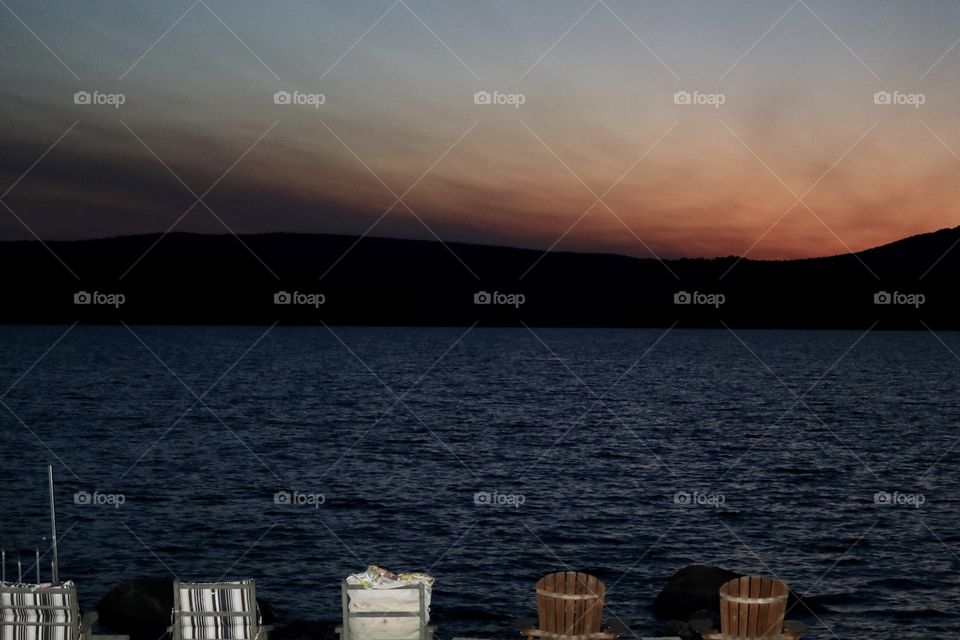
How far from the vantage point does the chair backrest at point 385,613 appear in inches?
488

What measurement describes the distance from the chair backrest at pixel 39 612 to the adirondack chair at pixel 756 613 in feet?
23.8

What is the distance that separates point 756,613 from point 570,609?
222 cm

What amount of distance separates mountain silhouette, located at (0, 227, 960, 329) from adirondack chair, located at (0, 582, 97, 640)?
73.9m

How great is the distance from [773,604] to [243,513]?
34.2 metres

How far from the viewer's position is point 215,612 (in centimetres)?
1199

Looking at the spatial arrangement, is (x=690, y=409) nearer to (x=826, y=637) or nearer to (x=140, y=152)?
(x=140, y=152)

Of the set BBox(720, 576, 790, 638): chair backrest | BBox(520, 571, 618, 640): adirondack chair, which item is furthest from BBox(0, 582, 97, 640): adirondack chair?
BBox(720, 576, 790, 638): chair backrest

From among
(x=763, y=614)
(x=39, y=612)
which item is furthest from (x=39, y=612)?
(x=763, y=614)

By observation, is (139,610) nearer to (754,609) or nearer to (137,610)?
(137,610)

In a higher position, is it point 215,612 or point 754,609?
point 215,612

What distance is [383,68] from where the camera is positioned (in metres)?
51.6

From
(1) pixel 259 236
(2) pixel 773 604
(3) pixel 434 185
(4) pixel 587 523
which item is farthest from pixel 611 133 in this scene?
(2) pixel 773 604

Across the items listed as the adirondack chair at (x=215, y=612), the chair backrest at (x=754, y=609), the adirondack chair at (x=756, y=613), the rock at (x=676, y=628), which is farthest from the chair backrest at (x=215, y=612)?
the rock at (x=676, y=628)

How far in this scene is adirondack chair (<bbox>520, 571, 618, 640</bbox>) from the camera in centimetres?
1352
